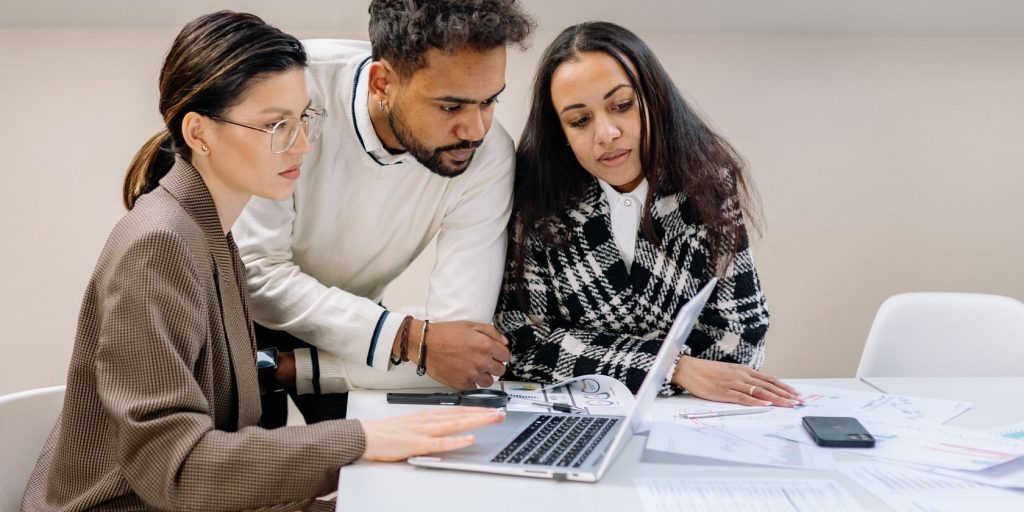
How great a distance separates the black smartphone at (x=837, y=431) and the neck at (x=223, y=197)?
2.99ft

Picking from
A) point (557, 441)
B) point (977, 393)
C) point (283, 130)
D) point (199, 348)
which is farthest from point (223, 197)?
point (977, 393)

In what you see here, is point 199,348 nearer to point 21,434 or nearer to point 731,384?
point 21,434

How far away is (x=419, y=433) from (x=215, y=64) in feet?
1.92

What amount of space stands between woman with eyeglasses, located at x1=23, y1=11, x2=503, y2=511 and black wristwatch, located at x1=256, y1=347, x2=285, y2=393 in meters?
0.28

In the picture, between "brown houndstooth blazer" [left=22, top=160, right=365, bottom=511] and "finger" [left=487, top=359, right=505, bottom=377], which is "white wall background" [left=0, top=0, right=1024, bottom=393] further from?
"brown houndstooth blazer" [left=22, top=160, right=365, bottom=511]

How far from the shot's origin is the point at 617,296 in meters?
1.88

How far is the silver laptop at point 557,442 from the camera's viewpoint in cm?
118

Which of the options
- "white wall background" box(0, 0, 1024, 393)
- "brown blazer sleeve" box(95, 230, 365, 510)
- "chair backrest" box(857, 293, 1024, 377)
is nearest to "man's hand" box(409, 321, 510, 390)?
"brown blazer sleeve" box(95, 230, 365, 510)

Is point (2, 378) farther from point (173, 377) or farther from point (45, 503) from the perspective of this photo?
point (173, 377)

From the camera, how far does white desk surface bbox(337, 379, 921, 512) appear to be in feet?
3.57

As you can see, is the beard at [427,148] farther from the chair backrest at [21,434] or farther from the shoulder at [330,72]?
the chair backrest at [21,434]

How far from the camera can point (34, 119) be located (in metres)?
2.75

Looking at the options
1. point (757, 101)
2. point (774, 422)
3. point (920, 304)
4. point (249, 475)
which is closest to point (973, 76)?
point (757, 101)

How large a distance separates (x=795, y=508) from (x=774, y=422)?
1.29 feet
